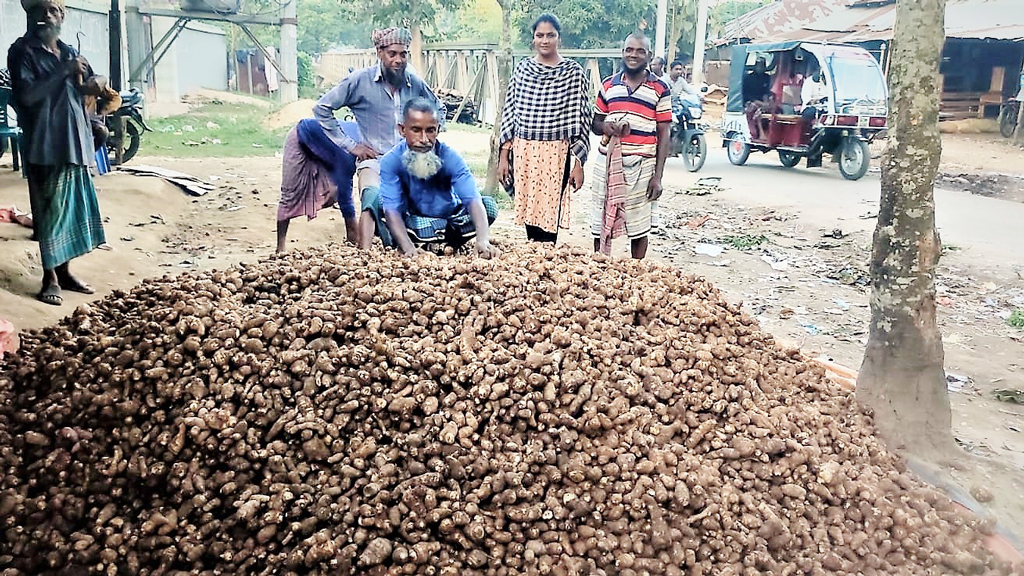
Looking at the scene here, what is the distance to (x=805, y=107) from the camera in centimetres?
1071

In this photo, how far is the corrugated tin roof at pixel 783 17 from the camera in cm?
1872

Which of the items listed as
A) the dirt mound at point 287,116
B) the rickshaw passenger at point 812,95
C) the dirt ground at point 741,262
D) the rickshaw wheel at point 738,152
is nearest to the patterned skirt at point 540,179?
the dirt ground at point 741,262

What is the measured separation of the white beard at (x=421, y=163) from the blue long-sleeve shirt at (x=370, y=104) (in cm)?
113

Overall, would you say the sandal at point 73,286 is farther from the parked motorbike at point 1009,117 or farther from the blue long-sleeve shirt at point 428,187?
the parked motorbike at point 1009,117

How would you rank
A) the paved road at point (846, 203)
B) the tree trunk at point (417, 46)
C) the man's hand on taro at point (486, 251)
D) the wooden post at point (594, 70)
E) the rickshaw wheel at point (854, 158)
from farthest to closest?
the tree trunk at point (417, 46) → the wooden post at point (594, 70) → the rickshaw wheel at point (854, 158) → the paved road at point (846, 203) → the man's hand on taro at point (486, 251)

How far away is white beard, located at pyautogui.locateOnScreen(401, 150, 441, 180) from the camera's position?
11.3 feet

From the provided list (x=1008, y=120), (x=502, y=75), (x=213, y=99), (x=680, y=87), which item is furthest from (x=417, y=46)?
(x=1008, y=120)

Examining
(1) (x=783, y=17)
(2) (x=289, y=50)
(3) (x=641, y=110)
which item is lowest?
(3) (x=641, y=110)

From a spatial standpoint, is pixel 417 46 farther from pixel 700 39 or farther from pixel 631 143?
pixel 631 143

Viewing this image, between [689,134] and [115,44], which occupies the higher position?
[115,44]

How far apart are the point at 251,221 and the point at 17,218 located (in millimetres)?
1890

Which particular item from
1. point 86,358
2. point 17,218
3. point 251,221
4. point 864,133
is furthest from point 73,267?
point 864,133

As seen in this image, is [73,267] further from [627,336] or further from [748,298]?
[748,298]

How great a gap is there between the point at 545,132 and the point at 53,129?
2.61m
